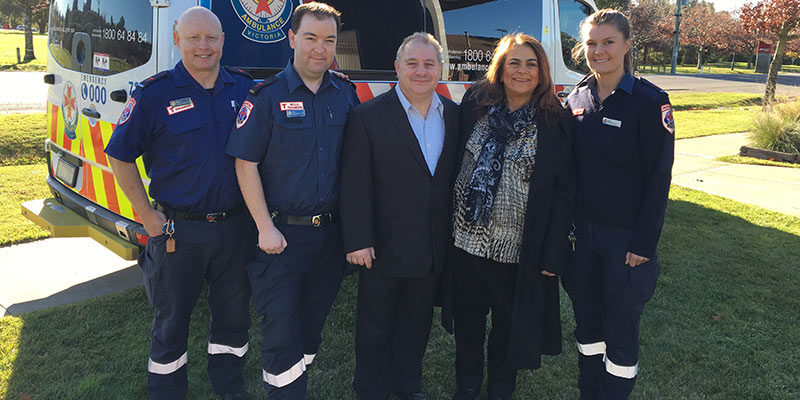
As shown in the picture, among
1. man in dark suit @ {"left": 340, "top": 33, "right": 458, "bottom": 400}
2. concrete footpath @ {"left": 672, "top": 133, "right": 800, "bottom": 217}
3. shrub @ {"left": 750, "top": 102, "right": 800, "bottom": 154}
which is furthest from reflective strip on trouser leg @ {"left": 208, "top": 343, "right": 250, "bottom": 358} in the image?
shrub @ {"left": 750, "top": 102, "right": 800, "bottom": 154}

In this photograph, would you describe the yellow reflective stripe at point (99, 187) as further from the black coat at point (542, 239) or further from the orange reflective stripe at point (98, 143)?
the black coat at point (542, 239)

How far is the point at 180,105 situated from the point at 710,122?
14.9 m

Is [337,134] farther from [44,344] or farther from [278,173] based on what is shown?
[44,344]

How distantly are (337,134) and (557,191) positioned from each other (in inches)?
40.5

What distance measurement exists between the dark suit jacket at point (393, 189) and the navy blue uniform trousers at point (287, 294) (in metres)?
0.16

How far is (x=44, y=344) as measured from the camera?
320 centimetres

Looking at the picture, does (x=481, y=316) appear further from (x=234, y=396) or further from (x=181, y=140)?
(x=181, y=140)

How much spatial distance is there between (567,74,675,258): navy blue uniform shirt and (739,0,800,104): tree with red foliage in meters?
11.9

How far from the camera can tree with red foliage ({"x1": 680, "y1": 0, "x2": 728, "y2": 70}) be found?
42.2m

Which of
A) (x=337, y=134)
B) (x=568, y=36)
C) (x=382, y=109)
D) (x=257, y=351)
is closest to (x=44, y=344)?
(x=257, y=351)

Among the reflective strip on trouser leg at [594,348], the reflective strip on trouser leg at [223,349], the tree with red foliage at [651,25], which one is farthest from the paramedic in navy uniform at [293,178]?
the tree with red foliage at [651,25]

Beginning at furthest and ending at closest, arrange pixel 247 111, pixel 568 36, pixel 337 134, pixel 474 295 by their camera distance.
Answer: pixel 568 36
pixel 474 295
pixel 337 134
pixel 247 111

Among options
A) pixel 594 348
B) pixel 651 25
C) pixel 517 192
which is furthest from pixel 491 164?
pixel 651 25

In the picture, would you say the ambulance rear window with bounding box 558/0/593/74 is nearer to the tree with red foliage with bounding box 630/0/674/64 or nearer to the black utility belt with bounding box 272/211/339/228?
the black utility belt with bounding box 272/211/339/228
